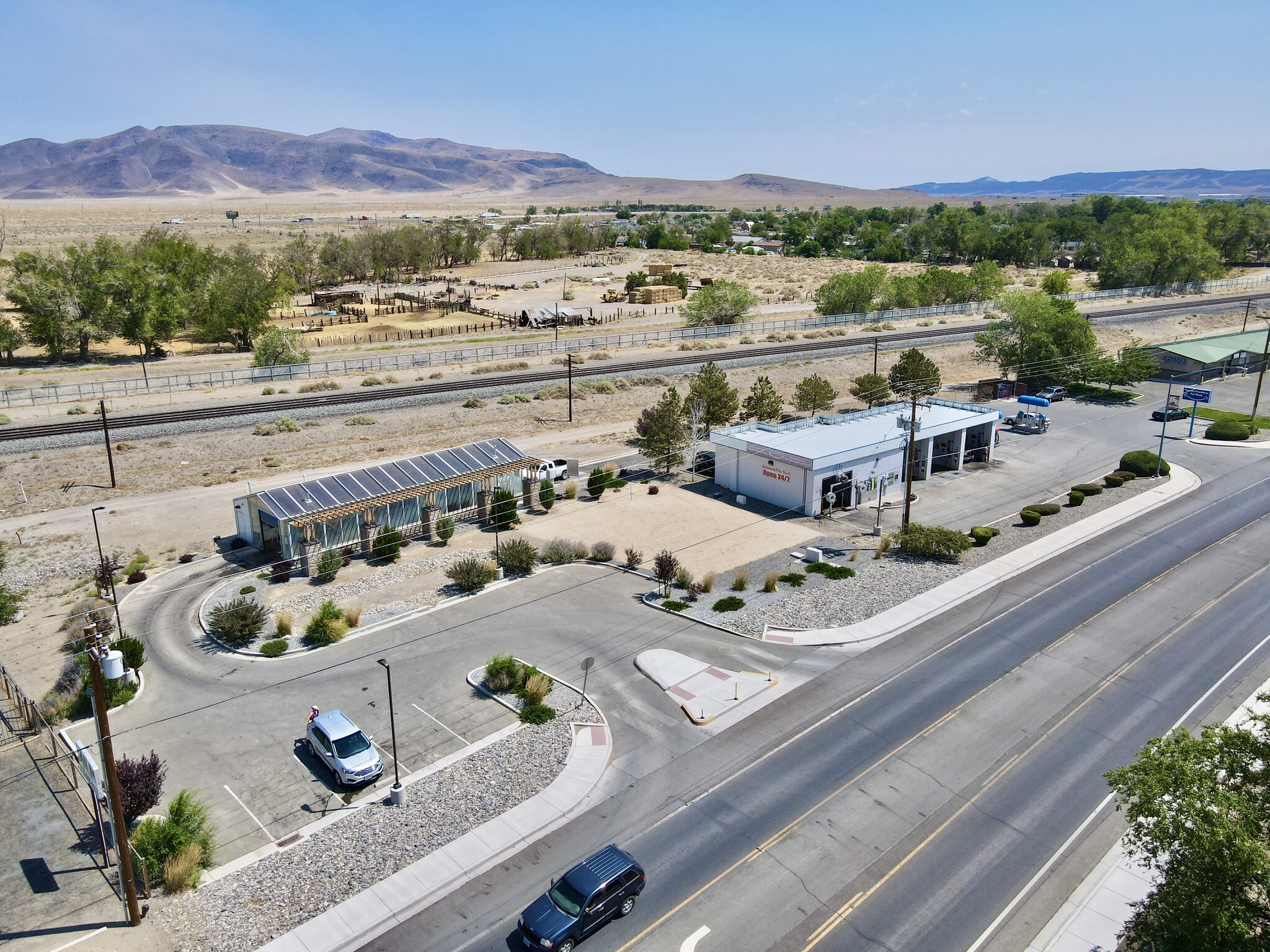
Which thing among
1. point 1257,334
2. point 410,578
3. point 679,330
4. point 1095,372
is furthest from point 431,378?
point 1257,334

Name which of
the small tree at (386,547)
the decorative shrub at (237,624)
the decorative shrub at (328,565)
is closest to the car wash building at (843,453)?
the small tree at (386,547)

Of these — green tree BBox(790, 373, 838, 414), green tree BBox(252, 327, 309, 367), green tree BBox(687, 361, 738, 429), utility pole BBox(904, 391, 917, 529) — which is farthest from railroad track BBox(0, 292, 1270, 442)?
utility pole BBox(904, 391, 917, 529)

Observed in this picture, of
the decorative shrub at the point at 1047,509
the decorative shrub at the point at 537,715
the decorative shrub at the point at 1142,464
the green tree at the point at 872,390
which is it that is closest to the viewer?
the decorative shrub at the point at 537,715

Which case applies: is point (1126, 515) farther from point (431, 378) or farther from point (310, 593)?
point (431, 378)

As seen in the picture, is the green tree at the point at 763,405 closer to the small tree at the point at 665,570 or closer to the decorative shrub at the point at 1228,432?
the small tree at the point at 665,570

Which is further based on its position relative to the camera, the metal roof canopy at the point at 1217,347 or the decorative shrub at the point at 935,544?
the metal roof canopy at the point at 1217,347

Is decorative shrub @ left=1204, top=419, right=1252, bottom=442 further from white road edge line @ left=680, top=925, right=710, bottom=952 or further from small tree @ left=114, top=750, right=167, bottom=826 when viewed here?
small tree @ left=114, top=750, right=167, bottom=826
